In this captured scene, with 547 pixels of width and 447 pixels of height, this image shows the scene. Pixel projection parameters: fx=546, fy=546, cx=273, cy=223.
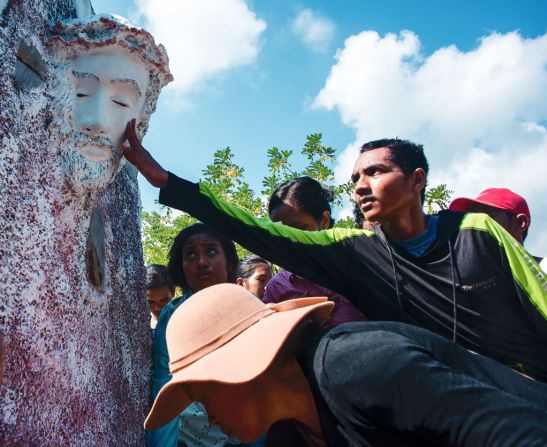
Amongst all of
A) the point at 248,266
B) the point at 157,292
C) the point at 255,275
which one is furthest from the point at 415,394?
the point at 157,292

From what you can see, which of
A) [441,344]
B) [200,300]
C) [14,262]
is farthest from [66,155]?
[441,344]

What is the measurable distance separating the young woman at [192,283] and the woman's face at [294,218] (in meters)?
0.34

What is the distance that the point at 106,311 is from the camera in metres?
2.05

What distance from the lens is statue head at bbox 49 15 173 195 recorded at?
1.81 m

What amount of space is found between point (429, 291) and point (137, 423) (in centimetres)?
125

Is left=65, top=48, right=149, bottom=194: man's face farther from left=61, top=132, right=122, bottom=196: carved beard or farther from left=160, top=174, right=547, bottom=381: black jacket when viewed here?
left=160, top=174, right=547, bottom=381: black jacket

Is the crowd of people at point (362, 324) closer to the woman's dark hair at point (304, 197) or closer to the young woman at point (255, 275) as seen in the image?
the woman's dark hair at point (304, 197)

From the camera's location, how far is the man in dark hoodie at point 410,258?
1.83 m

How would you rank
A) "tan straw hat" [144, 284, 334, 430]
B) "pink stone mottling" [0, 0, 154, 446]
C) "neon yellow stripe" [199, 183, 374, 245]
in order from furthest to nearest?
"neon yellow stripe" [199, 183, 374, 245] < "pink stone mottling" [0, 0, 154, 446] < "tan straw hat" [144, 284, 334, 430]

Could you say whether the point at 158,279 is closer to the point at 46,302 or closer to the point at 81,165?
the point at 81,165

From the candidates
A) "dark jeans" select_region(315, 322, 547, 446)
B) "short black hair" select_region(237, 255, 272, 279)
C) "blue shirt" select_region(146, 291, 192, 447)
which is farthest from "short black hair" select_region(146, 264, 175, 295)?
"dark jeans" select_region(315, 322, 547, 446)

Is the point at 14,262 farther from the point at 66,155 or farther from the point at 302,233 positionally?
the point at 302,233

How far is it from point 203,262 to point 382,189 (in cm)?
113

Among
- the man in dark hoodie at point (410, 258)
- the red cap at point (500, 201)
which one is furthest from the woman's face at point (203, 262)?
the red cap at point (500, 201)
